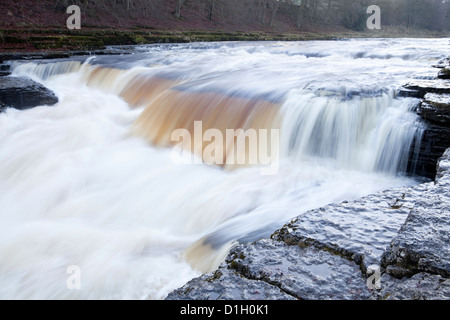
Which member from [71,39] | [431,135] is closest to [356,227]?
[431,135]

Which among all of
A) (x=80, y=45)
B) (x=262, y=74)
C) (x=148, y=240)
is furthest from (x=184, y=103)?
(x=80, y=45)

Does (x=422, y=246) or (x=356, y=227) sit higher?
(x=422, y=246)

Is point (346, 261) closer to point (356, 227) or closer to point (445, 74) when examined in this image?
point (356, 227)

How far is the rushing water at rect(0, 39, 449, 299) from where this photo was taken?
3.58 metres

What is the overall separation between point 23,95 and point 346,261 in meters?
9.06

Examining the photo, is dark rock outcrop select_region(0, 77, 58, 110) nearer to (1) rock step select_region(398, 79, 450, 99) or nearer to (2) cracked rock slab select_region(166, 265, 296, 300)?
(1) rock step select_region(398, 79, 450, 99)

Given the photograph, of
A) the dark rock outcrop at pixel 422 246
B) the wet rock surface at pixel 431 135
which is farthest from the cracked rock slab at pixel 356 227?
the wet rock surface at pixel 431 135

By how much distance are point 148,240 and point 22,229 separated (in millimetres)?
1634

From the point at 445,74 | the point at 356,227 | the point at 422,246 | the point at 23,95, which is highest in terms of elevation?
the point at 445,74

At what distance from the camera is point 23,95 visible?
28.7ft

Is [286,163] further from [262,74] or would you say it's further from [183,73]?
[183,73]

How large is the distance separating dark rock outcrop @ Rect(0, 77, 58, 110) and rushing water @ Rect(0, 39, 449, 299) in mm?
295

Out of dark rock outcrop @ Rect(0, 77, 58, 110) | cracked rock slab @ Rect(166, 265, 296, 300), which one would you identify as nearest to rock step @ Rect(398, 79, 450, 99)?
cracked rock slab @ Rect(166, 265, 296, 300)

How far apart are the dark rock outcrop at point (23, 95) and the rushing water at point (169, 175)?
295 mm
